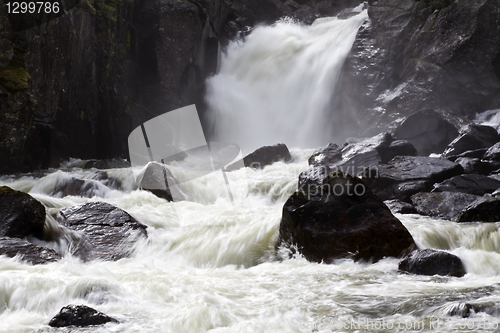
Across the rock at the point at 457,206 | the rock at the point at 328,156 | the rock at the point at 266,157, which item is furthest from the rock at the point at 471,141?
the rock at the point at 266,157

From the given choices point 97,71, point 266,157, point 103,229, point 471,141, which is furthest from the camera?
point 97,71

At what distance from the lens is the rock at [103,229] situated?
4.74 metres

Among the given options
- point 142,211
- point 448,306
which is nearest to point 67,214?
point 142,211

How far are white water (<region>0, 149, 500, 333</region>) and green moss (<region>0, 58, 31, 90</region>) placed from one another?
540 cm

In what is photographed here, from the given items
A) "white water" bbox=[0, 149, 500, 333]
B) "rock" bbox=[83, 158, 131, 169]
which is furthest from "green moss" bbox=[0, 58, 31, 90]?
"white water" bbox=[0, 149, 500, 333]

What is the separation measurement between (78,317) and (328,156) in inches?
321

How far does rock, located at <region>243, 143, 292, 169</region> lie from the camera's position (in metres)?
11.1

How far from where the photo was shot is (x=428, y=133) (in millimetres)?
11727

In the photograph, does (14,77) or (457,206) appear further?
(14,77)

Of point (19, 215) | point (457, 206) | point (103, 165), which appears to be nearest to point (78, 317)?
point (19, 215)

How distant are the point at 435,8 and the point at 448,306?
16655 mm

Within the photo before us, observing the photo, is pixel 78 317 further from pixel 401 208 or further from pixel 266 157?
pixel 266 157

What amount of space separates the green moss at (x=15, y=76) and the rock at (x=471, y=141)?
9912 millimetres

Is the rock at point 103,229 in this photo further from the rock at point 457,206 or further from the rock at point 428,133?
the rock at point 428,133
